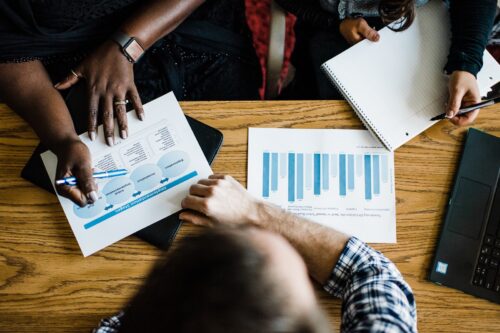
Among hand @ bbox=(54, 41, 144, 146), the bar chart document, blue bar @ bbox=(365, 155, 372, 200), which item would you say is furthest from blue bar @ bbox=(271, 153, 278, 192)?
hand @ bbox=(54, 41, 144, 146)

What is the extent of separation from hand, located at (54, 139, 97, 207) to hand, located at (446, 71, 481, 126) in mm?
824

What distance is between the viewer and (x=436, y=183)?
104 cm

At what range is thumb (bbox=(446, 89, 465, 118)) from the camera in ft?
→ 3.41

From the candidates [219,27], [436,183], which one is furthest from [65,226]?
[436,183]

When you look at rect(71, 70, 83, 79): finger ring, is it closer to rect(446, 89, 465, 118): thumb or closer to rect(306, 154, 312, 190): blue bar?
rect(306, 154, 312, 190): blue bar

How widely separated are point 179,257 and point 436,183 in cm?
68

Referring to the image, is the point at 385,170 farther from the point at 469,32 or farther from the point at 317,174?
the point at 469,32

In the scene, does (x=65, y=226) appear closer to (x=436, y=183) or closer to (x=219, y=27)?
(x=219, y=27)

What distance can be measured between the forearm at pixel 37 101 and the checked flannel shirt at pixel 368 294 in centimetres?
43

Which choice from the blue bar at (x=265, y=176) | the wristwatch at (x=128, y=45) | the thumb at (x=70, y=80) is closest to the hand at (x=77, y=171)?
the thumb at (x=70, y=80)

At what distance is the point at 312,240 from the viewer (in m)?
0.97

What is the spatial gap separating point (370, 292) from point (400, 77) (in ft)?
1.70

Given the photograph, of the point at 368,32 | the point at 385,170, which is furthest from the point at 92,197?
the point at 368,32

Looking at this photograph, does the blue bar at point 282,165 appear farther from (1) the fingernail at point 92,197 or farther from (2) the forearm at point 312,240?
(1) the fingernail at point 92,197
